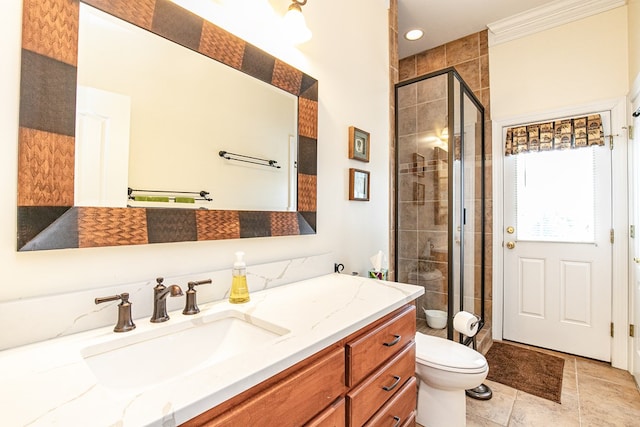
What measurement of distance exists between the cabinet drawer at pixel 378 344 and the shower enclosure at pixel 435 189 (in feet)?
3.71

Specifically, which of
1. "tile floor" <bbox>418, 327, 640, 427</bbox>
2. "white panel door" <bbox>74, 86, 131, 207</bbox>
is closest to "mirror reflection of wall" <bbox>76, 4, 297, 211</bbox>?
"white panel door" <bbox>74, 86, 131, 207</bbox>

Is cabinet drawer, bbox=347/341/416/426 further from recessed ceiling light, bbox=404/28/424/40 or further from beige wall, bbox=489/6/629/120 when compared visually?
recessed ceiling light, bbox=404/28/424/40

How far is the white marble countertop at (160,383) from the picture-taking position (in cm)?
49

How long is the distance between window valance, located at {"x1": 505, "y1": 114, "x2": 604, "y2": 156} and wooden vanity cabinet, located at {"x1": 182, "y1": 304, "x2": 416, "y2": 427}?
7.45 feet

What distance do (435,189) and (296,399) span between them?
2.00m

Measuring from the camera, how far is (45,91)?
78cm

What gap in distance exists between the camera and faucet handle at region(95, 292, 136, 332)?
2.71 feet

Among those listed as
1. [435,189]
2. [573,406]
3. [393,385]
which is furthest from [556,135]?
[393,385]

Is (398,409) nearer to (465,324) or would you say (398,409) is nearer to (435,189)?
(465,324)

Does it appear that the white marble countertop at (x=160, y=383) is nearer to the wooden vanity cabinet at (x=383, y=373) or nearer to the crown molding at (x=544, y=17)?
the wooden vanity cabinet at (x=383, y=373)

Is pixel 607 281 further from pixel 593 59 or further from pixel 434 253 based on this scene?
pixel 593 59

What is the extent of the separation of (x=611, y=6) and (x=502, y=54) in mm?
759

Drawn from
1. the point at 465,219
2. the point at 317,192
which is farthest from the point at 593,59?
the point at 317,192

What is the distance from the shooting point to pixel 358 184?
191 cm
